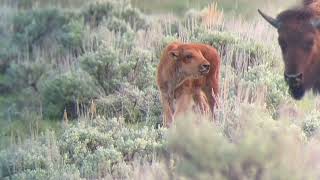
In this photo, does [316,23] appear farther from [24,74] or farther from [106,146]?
[24,74]

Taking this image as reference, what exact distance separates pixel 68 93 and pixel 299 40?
545cm

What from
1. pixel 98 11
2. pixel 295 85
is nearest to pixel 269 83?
pixel 295 85

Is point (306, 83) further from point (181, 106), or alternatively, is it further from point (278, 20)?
point (181, 106)

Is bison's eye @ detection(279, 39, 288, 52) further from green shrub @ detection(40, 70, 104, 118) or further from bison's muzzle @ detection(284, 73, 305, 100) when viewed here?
green shrub @ detection(40, 70, 104, 118)

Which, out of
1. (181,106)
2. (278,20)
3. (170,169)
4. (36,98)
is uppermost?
(278,20)

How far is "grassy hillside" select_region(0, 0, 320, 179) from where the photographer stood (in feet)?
23.8

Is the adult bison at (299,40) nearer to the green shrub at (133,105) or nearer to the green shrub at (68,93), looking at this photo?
the green shrub at (133,105)

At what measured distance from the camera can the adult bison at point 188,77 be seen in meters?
11.9

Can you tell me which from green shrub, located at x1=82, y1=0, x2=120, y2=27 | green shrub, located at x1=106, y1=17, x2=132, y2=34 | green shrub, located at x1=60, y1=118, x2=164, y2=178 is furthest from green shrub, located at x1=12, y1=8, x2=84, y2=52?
green shrub, located at x1=60, y1=118, x2=164, y2=178

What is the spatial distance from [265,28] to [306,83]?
6.01 metres

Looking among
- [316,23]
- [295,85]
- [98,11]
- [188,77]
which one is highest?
[316,23]

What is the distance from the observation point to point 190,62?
11906mm

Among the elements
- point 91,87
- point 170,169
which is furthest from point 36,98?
point 170,169

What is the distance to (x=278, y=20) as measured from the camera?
1006cm
